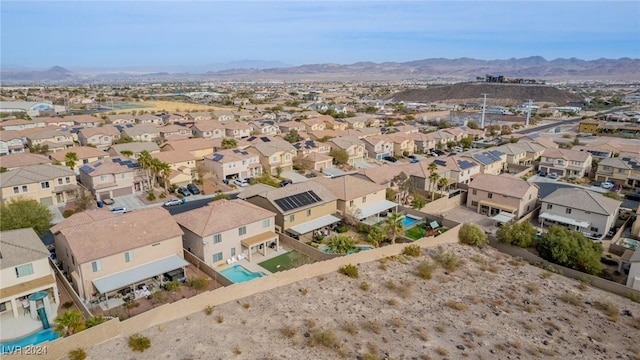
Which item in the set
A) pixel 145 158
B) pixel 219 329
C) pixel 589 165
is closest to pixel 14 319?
→ pixel 219 329

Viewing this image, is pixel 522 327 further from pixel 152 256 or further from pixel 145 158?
pixel 145 158

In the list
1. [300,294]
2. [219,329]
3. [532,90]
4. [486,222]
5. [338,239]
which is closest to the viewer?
[219,329]

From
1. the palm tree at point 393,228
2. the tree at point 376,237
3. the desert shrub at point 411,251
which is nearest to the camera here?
the desert shrub at point 411,251

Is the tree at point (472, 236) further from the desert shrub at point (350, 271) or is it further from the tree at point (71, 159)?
the tree at point (71, 159)

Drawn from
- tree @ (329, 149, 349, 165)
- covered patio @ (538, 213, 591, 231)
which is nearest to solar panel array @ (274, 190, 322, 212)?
covered patio @ (538, 213, 591, 231)

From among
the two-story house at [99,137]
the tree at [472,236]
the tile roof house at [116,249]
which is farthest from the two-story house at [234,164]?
the tree at [472,236]

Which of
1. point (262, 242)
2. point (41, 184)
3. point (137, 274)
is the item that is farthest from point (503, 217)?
point (41, 184)
